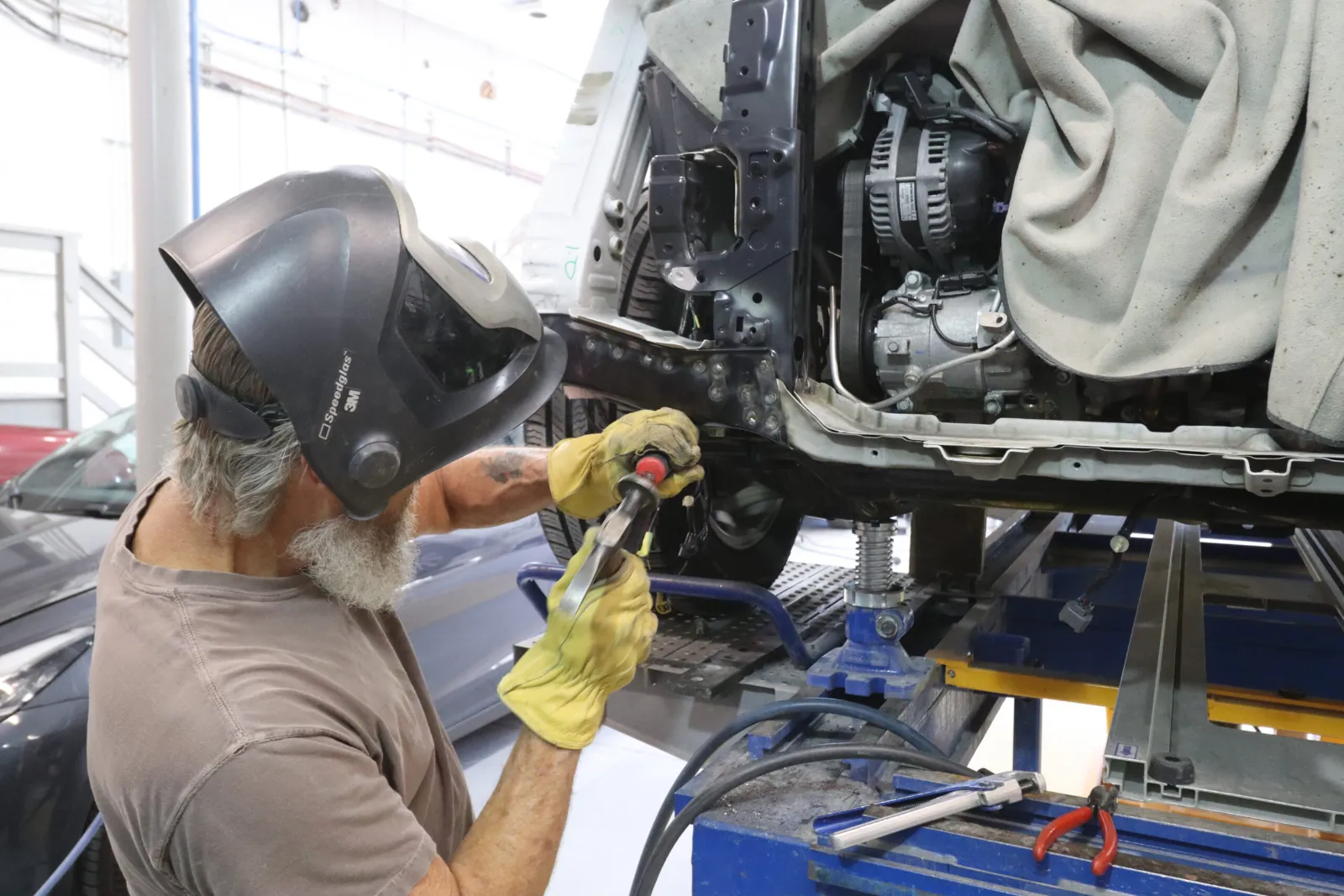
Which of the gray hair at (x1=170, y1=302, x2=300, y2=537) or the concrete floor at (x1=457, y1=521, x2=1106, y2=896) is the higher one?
the gray hair at (x1=170, y1=302, x2=300, y2=537)

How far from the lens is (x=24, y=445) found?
4.74 meters

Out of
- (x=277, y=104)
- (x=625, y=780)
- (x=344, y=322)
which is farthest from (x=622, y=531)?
(x=277, y=104)

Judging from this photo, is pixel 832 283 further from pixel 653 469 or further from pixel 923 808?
pixel 923 808

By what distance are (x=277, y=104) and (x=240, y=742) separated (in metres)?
6.94

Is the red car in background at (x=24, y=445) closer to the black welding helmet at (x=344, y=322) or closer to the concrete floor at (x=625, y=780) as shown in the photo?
the concrete floor at (x=625, y=780)

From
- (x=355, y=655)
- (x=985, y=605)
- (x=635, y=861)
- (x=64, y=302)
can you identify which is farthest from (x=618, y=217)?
(x=64, y=302)

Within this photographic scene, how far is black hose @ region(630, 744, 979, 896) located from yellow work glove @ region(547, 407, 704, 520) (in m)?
0.47

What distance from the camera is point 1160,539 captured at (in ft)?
9.86

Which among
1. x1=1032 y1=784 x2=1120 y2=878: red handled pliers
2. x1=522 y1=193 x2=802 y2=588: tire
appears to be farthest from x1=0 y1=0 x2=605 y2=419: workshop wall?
x1=1032 y1=784 x2=1120 y2=878: red handled pliers

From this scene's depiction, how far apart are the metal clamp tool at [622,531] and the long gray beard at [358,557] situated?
0.26 meters

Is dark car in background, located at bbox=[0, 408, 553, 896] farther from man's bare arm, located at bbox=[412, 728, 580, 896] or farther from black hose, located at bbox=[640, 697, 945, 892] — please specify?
black hose, located at bbox=[640, 697, 945, 892]

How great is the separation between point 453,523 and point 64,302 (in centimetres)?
558

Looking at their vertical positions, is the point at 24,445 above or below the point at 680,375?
below

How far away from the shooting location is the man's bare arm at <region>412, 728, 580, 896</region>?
1196mm
